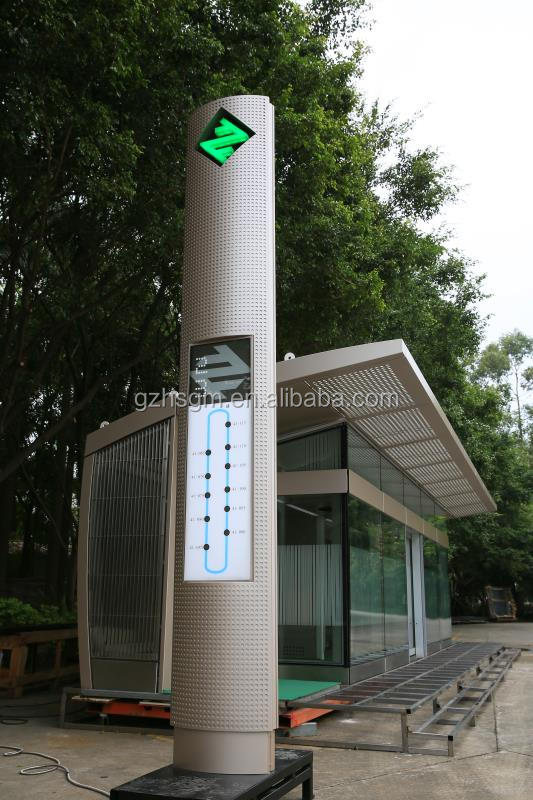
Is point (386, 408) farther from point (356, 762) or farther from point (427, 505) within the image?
point (427, 505)

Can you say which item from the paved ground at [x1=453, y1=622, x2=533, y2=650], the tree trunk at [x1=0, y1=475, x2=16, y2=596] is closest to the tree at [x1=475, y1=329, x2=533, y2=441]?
the paved ground at [x1=453, y1=622, x2=533, y2=650]

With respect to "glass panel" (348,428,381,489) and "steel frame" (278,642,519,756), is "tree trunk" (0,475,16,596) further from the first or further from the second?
"steel frame" (278,642,519,756)

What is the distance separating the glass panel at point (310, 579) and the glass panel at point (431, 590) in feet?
23.3

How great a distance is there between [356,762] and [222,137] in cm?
554

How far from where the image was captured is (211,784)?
181 inches

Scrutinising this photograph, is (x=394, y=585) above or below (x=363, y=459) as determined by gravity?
below

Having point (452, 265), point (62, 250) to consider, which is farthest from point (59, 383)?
point (452, 265)

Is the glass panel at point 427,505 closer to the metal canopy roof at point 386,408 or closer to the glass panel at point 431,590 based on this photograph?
the glass panel at point 431,590

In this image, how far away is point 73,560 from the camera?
19.2 metres

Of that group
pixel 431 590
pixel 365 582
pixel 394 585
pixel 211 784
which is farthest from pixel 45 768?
pixel 431 590

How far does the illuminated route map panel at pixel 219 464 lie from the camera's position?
5148 millimetres

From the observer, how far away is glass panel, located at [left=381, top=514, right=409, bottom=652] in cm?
1283

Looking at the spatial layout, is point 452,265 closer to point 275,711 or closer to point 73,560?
point 73,560

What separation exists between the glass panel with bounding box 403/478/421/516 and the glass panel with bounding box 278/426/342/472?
494 centimetres
